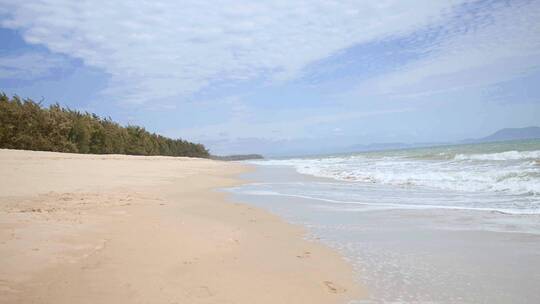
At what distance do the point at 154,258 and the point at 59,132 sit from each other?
28223 mm

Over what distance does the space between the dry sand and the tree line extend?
20.0 metres

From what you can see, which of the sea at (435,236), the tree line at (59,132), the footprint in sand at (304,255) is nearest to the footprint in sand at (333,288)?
the sea at (435,236)

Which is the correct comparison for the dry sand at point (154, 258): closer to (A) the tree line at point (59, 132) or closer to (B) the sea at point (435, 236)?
(B) the sea at point (435, 236)

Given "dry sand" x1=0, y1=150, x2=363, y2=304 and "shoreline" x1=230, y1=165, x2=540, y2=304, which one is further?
"shoreline" x1=230, y1=165, x2=540, y2=304

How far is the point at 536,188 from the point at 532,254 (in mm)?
5952

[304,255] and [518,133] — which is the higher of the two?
[518,133]

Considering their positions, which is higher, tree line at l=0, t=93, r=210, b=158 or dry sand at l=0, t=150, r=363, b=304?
tree line at l=0, t=93, r=210, b=158

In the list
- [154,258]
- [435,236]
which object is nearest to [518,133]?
[435,236]

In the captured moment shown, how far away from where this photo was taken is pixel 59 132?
93.5 feet

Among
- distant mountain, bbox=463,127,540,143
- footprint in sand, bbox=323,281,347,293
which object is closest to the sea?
footprint in sand, bbox=323,281,347,293

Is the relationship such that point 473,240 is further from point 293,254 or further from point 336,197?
point 336,197

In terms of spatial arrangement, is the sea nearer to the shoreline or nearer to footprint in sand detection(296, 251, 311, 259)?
the shoreline

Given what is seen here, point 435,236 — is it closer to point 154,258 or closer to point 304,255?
point 304,255

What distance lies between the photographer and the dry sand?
323 cm
